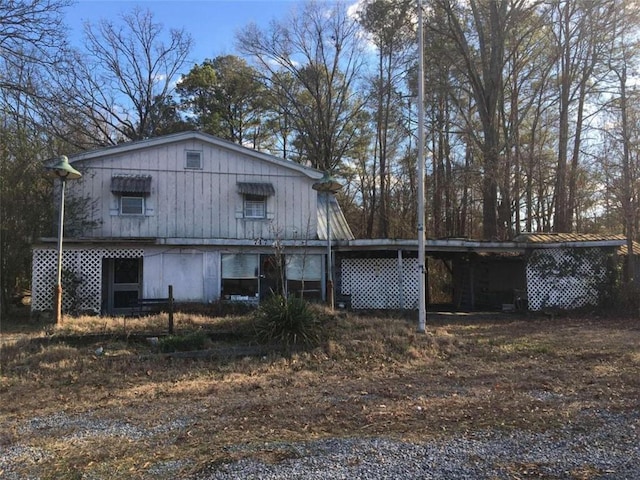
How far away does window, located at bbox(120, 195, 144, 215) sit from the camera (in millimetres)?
15078

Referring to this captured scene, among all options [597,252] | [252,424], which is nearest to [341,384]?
[252,424]

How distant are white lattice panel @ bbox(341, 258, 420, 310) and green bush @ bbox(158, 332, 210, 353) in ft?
25.1

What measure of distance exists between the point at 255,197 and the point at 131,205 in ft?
12.2

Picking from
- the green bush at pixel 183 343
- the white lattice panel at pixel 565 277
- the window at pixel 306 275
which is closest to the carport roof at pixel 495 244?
the white lattice panel at pixel 565 277

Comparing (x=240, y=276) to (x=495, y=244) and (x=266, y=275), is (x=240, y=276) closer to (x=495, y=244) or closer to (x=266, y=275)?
(x=266, y=275)

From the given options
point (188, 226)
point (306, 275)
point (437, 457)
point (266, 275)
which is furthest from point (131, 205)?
point (437, 457)

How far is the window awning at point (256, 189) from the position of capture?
1568 centimetres

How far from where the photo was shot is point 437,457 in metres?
4.14

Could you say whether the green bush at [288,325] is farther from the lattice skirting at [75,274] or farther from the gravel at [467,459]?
the lattice skirting at [75,274]

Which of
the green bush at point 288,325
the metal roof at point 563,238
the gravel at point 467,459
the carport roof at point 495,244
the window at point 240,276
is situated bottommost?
the gravel at point 467,459

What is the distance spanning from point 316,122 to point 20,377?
24380mm

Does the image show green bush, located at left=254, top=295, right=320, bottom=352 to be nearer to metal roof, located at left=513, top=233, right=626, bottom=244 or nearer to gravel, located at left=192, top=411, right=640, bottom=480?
gravel, located at left=192, top=411, right=640, bottom=480

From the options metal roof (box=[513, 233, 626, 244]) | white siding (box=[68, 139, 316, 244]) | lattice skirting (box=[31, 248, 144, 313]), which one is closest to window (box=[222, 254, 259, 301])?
white siding (box=[68, 139, 316, 244])

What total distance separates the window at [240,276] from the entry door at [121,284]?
263 centimetres
